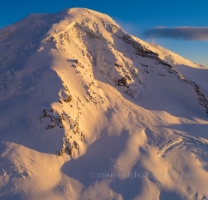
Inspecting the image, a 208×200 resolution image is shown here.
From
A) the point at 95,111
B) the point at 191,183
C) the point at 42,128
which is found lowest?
the point at 191,183

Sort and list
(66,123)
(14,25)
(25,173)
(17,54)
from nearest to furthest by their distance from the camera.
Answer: (25,173) < (66,123) < (17,54) < (14,25)

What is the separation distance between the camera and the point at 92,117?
31.8ft

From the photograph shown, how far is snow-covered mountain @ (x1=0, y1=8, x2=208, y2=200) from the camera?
7367 mm

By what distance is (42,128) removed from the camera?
8.19 m

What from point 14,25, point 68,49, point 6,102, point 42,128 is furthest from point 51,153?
point 14,25

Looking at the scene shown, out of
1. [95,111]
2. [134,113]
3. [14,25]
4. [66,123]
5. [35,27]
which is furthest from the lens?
[14,25]

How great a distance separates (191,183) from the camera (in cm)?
796

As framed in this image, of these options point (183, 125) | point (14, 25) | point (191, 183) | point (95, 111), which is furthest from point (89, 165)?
point (14, 25)

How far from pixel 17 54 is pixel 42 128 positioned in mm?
4800

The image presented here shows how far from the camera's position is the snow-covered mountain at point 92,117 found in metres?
7.37

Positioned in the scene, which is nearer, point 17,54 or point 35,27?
point 17,54

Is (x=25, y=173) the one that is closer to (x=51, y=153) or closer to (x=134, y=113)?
(x=51, y=153)

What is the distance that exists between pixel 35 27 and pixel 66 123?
259 inches

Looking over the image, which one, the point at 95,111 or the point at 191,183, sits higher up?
the point at 95,111
